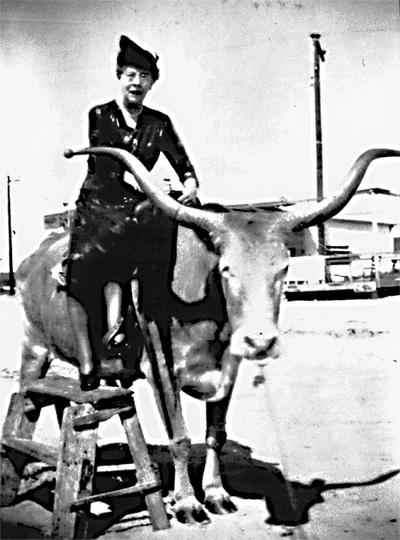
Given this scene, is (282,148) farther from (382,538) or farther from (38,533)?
(38,533)

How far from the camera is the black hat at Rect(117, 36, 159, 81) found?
4.30 metres

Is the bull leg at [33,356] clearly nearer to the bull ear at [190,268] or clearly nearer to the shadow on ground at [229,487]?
the shadow on ground at [229,487]

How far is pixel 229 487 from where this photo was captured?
433 cm

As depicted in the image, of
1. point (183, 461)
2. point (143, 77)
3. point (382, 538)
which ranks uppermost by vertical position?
point (143, 77)

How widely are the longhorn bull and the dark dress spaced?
0.64 ft

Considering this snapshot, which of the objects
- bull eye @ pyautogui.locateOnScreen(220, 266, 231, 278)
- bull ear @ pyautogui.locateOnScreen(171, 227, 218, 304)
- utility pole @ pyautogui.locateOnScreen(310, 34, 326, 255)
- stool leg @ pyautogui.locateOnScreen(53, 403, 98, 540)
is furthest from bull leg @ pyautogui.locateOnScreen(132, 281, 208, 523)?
utility pole @ pyautogui.locateOnScreen(310, 34, 326, 255)

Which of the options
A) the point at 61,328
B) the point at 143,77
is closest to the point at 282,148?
the point at 143,77

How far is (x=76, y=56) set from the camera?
4.53m

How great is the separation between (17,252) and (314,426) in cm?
258

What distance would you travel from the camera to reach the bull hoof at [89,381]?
13.3ft

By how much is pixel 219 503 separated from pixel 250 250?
5.25 feet

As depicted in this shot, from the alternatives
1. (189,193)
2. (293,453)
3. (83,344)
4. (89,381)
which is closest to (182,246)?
(189,193)

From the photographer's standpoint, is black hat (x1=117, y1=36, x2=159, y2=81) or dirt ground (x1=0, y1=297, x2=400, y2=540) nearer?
dirt ground (x1=0, y1=297, x2=400, y2=540)

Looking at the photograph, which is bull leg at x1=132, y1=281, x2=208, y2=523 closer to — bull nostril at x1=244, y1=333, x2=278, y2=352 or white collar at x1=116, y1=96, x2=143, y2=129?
bull nostril at x1=244, y1=333, x2=278, y2=352
